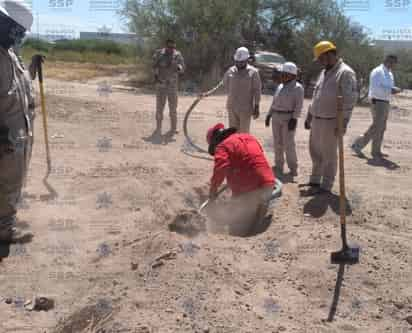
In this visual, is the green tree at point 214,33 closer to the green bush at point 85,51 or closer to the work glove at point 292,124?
the green bush at point 85,51

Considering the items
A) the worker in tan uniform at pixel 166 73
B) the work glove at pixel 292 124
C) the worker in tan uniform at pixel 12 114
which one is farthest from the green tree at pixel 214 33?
the worker in tan uniform at pixel 12 114

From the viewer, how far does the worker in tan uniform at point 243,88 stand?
7191 millimetres

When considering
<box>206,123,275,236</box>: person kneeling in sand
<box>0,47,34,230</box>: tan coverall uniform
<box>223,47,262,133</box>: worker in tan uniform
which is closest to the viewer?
<box>0,47,34,230</box>: tan coverall uniform

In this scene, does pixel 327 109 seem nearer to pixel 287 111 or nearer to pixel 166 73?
pixel 287 111

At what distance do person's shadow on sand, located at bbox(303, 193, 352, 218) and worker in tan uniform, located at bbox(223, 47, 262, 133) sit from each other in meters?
1.98

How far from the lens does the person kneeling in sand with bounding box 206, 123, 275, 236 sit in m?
4.86

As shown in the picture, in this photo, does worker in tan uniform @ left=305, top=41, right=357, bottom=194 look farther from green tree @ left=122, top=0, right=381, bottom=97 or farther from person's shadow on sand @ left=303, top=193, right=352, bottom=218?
green tree @ left=122, top=0, right=381, bottom=97

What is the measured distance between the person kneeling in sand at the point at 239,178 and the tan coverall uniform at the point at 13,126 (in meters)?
1.70

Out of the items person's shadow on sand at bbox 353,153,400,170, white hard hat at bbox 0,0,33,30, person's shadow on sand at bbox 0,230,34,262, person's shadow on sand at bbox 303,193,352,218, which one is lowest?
person's shadow on sand at bbox 0,230,34,262

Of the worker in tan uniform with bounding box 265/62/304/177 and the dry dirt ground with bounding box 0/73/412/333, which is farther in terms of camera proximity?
the worker in tan uniform with bounding box 265/62/304/177

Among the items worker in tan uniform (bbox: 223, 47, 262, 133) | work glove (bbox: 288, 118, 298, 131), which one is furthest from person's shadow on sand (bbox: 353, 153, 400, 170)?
worker in tan uniform (bbox: 223, 47, 262, 133)

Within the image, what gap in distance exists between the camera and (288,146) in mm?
6836

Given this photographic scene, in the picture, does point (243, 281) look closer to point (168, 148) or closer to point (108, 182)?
point (108, 182)

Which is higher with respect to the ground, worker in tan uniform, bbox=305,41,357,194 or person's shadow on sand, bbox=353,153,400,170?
worker in tan uniform, bbox=305,41,357,194
